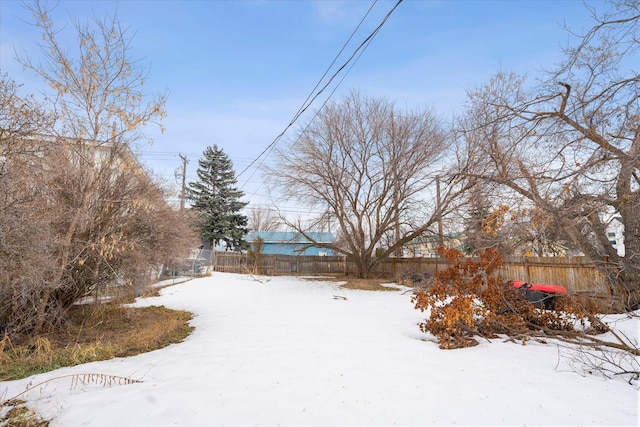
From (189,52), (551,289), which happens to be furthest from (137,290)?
(551,289)

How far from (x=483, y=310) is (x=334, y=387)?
368 centimetres

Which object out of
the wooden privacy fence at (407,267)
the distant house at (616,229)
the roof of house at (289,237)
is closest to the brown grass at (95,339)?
the distant house at (616,229)

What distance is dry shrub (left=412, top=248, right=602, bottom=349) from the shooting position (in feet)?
19.6

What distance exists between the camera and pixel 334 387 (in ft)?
12.5

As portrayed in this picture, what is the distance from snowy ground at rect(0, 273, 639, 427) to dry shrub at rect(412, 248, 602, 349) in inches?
13.8

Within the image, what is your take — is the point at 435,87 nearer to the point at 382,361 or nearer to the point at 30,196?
the point at 382,361

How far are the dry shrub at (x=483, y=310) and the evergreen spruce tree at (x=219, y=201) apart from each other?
23581mm

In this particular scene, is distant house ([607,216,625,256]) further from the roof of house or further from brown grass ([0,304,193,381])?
the roof of house

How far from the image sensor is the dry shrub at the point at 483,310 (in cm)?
598

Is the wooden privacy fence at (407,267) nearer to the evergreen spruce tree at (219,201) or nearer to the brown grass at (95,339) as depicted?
the evergreen spruce tree at (219,201)

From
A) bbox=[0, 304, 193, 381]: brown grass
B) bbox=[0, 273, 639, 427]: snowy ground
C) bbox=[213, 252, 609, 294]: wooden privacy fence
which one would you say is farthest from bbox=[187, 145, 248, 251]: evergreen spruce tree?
bbox=[0, 273, 639, 427]: snowy ground

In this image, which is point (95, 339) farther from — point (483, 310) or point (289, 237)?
point (289, 237)

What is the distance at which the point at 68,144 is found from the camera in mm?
6180

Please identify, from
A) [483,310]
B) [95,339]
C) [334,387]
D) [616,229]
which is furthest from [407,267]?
[334,387]
